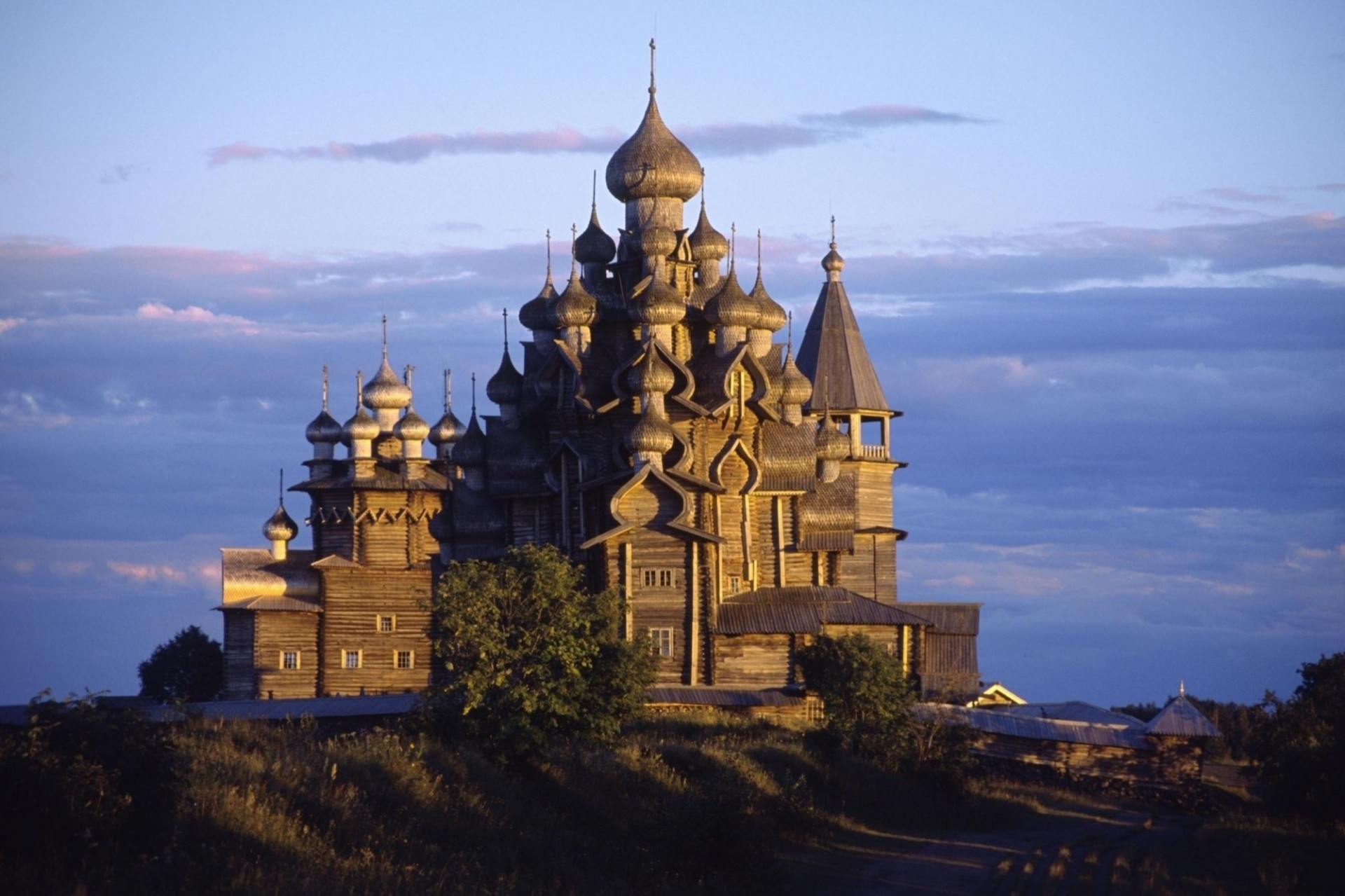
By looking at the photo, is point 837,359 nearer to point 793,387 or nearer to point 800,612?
point 793,387

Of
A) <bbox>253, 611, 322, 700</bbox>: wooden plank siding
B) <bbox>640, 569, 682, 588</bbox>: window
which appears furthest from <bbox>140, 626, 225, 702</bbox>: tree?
<bbox>640, 569, 682, 588</bbox>: window

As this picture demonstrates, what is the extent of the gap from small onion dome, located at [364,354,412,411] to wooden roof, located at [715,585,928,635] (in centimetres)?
2017

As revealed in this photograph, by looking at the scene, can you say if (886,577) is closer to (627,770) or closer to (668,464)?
(668,464)

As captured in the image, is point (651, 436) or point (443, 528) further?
point (443, 528)

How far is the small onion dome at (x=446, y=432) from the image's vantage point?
63875mm

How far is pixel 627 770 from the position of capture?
26.1 meters

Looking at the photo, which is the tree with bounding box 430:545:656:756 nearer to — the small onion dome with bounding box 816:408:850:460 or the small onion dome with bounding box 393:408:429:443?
A: the small onion dome with bounding box 816:408:850:460

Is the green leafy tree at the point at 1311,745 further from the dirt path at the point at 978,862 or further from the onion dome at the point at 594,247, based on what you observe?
the onion dome at the point at 594,247

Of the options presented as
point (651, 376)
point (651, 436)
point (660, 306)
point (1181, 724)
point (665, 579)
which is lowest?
point (1181, 724)

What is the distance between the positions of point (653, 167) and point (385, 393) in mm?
17312

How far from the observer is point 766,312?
49.1m

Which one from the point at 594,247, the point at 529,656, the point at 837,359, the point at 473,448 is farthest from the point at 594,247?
the point at 529,656

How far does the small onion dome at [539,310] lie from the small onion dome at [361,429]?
41.8 feet

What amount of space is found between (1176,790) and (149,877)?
30538 millimetres
